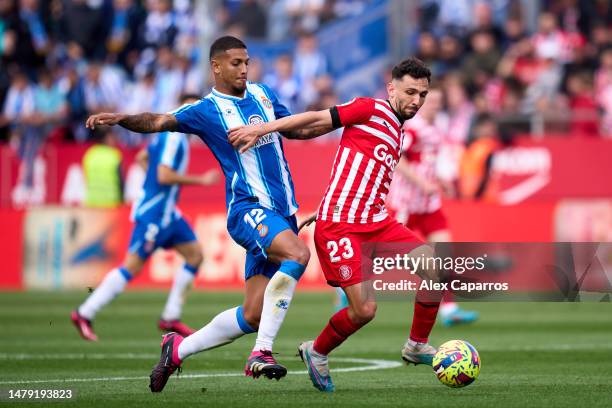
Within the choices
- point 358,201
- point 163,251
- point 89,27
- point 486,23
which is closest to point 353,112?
point 358,201

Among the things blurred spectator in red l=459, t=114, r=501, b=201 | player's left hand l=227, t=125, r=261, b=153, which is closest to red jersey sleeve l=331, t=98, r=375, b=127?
player's left hand l=227, t=125, r=261, b=153

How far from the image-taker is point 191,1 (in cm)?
2550

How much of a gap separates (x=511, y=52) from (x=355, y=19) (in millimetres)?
2898

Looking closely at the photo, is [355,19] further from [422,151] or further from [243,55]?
[243,55]

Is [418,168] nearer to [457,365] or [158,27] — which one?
[457,365]

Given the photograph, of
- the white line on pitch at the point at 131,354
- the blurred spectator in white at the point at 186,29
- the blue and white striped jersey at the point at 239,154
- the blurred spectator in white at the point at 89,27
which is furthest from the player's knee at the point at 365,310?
the blurred spectator in white at the point at 89,27

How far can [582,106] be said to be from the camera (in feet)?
70.7

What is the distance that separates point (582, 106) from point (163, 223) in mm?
9925

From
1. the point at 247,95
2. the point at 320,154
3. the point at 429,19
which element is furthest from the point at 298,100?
the point at 247,95

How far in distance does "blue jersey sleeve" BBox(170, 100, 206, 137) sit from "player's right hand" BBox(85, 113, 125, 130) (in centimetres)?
54

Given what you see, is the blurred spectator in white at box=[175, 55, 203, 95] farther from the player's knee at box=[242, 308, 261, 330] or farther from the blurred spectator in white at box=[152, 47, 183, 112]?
the player's knee at box=[242, 308, 261, 330]

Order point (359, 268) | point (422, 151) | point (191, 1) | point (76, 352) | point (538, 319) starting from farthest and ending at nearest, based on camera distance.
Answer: point (191, 1) → point (538, 319) → point (422, 151) → point (76, 352) → point (359, 268)

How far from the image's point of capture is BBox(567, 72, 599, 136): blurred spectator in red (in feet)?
70.0

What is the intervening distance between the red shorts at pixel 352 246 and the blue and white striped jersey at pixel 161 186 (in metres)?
5.33
